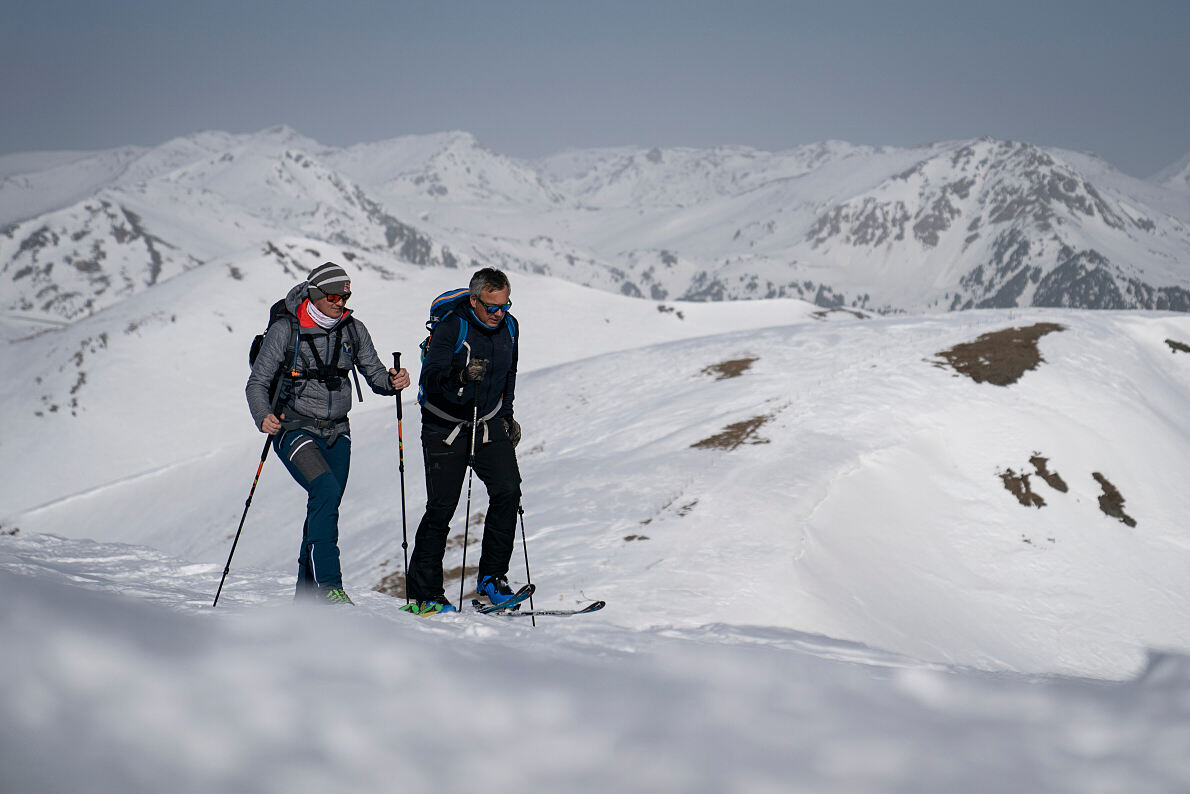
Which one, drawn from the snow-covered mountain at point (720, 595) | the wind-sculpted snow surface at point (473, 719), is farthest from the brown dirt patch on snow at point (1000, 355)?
the wind-sculpted snow surface at point (473, 719)

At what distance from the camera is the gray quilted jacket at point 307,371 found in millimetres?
8453

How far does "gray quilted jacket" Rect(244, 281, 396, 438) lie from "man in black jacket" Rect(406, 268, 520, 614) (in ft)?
2.78

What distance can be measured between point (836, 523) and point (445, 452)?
32.4ft

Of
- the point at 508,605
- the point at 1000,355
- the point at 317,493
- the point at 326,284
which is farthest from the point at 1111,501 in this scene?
the point at 326,284

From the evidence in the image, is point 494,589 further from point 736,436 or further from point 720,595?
point 736,436

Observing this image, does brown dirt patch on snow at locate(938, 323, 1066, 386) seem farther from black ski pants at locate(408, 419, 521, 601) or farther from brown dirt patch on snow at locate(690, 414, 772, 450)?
black ski pants at locate(408, 419, 521, 601)

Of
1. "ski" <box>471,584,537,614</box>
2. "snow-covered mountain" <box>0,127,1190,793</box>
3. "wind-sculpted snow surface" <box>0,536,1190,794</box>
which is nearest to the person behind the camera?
"wind-sculpted snow surface" <box>0,536,1190,794</box>

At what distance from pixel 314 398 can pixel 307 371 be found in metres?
0.31

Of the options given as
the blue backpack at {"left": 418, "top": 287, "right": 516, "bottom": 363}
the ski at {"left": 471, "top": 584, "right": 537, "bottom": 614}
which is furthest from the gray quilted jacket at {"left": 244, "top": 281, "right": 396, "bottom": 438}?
the ski at {"left": 471, "top": 584, "right": 537, "bottom": 614}

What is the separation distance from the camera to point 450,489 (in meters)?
9.26

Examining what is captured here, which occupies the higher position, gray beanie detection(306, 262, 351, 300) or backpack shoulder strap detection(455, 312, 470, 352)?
gray beanie detection(306, 262, 351, 300)

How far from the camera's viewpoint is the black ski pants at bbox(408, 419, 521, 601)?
30.0 feet

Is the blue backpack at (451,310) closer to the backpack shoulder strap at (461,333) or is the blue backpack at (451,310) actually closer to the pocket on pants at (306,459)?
the backpack shoulder strap at (461,333)

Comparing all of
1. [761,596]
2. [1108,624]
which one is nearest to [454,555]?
[761,596]
